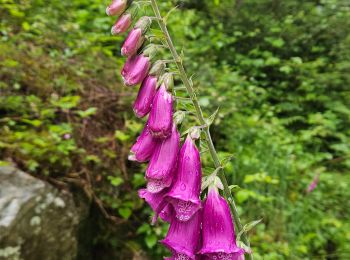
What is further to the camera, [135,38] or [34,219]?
[34,219]

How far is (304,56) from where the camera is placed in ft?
18.4

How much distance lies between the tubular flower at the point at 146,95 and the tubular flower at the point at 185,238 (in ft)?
1.23

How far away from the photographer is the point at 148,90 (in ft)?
4.06

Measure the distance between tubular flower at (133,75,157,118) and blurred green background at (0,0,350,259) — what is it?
0.85 m

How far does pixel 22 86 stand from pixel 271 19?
4.06 meters

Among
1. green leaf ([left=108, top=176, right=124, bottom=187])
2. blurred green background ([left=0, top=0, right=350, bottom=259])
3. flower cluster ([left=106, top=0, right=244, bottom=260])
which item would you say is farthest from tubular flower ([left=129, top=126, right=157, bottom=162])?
green leaf ([left=108, top=176, right=124, bottom=187])

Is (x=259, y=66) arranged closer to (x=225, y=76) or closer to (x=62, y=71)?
(x=225, y=76)

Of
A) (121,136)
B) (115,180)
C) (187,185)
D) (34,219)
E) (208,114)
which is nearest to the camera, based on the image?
(187,185)

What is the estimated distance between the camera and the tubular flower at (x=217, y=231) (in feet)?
3.83

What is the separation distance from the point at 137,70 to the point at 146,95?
0.08 meters

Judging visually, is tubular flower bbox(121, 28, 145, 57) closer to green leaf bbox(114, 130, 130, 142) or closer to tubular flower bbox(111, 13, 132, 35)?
tubular flower bbox(111, 13, 132, 35)

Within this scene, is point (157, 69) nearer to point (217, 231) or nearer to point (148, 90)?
point (148, 90)

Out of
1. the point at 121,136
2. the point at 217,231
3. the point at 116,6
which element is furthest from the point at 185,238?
the point at 121,136

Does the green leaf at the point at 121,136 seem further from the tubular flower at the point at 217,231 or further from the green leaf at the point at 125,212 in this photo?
the tubular flower at the point at 217,231
